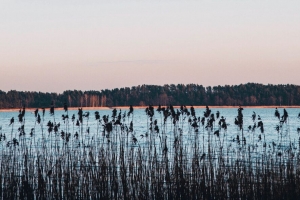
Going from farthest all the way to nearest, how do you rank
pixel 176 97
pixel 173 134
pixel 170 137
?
pixel 176 97 < pixel 173 134 < pixel 170 137

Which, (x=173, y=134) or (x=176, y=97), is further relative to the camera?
(x=176, y=97)

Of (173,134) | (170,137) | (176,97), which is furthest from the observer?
(176,97)

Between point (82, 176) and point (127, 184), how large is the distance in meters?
0.94

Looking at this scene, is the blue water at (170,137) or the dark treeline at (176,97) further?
the dark treeline at (176,97)

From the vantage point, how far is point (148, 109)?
10.9 meters

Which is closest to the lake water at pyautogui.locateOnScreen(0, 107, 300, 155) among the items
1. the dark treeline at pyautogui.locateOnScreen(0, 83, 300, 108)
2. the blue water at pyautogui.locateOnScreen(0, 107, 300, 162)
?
the blue water at pyautogui.locateOnScreen(0, 107, 300, 162)

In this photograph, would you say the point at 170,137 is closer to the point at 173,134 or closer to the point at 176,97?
the point at 173,134

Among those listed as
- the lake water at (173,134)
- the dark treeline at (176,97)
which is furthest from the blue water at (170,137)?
the dark treeline at (176,97)

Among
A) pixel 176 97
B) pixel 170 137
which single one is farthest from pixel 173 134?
pixel 176 97

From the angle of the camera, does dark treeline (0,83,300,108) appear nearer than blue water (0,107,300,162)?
No

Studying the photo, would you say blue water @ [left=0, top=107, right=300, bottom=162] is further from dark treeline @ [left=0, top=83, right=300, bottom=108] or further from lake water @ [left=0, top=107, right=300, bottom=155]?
dark treeline @ [left=0, top=83, right=300, bottom=108]

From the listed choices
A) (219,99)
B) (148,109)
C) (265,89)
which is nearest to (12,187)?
(148,109)

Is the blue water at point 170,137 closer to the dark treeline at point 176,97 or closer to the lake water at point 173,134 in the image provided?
the lake water at point 173,134

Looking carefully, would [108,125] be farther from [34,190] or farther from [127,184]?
[34,190]
